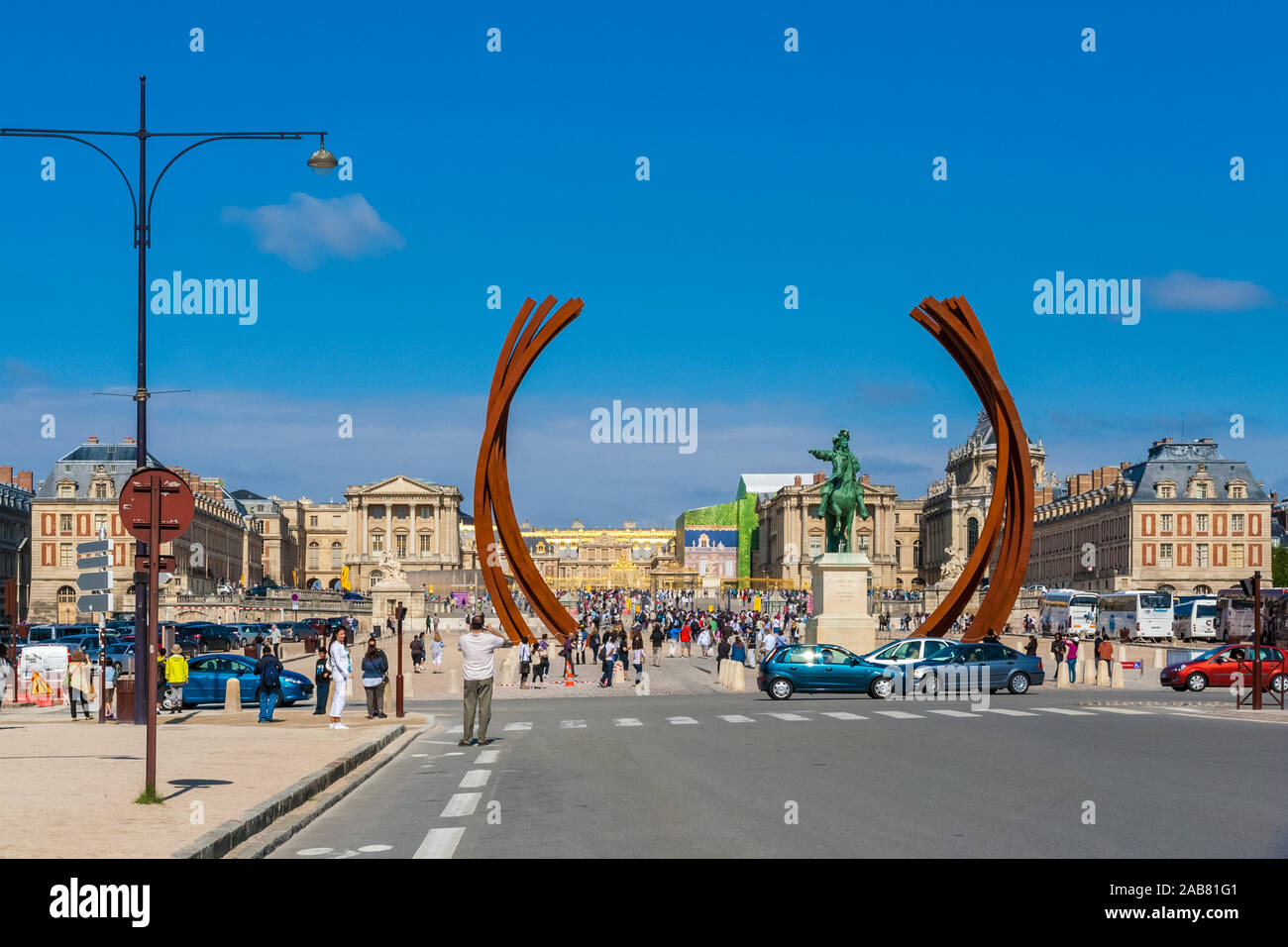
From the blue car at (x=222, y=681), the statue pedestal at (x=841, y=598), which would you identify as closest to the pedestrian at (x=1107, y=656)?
the statue pedestal at (x=841, y=598)

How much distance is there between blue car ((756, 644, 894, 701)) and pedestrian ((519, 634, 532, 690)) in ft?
33.3

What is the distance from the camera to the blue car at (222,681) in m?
34.6

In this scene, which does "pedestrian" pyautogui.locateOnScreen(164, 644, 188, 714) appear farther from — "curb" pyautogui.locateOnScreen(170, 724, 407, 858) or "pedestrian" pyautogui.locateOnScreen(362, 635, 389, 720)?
"curb" pyautogui.locateOnScreen(170, 724, 407, 858)

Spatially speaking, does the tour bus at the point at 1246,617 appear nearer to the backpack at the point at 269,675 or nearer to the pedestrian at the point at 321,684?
the pedestrian at the point at 321,684

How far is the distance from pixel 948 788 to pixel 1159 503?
119m

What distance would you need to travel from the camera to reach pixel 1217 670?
132ft

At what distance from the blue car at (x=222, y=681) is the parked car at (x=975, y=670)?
14.0m

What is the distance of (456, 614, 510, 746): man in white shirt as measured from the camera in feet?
65.5

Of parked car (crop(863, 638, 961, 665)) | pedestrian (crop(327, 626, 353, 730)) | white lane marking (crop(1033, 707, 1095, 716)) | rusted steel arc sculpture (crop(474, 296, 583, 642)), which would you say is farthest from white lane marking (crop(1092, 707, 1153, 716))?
rusted steel arc sculpture (crop(474, 296, 583, 642))

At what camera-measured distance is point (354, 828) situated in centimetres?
1248

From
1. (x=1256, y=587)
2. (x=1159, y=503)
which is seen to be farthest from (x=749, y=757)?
(x=1159, y=503)

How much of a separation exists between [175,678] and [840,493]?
73.1 feet
